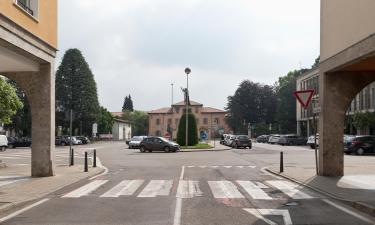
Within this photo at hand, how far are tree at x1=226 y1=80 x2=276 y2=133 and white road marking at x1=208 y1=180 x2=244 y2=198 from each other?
9655 centimetres

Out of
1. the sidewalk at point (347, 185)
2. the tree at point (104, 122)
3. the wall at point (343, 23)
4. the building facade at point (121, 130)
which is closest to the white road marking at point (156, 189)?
the sidewalk at point (347, 185)

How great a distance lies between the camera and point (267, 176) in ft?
68.7

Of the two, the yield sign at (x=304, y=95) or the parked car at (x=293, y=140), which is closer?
the yield sign at (x=304, y=95)

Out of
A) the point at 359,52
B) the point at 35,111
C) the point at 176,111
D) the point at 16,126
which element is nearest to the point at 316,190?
the point at 359,52

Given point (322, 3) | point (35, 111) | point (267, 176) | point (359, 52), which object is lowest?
point (267, 176)

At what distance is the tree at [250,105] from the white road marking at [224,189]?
96.6 m

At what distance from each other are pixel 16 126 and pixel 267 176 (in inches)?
2990

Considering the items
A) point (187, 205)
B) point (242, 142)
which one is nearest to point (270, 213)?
point (187, 205)

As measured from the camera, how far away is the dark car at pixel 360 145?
1655 inches

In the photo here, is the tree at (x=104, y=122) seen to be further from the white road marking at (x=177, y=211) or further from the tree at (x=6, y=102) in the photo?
the white road marking at (x=177, y=211)

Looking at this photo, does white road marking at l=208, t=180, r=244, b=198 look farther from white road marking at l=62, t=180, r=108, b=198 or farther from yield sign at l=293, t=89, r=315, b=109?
yield sign at l=293, t=89, r=315, b=109

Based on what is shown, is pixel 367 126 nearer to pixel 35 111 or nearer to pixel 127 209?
pixel 35 111

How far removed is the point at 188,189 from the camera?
52.2 ft

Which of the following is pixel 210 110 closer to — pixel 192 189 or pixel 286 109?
pixel 286 109
